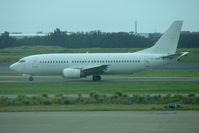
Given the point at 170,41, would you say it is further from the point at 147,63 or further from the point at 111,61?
the point at 111,61

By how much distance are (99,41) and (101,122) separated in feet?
236

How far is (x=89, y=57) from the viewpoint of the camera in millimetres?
37281

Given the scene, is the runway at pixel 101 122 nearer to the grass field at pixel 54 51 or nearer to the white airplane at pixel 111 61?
the white airplane at pixel 111 61

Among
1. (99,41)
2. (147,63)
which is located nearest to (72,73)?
(147,63)

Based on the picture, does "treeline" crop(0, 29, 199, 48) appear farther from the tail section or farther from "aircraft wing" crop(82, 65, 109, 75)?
"aircraft wing" crop(82, 65, 109, 75)

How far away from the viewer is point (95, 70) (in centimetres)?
3641

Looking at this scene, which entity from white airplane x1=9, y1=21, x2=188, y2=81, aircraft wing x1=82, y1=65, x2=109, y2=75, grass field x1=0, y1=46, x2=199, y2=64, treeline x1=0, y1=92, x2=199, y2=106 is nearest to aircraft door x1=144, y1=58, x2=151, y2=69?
white airplane x1=9, y1=21, x2=188, y2=81

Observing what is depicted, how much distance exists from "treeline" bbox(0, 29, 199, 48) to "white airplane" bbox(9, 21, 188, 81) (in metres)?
47.3

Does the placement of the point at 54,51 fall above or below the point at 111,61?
above

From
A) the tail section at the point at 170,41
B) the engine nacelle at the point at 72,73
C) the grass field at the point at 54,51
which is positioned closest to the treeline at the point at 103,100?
the engine nacelle at the point at 72,73

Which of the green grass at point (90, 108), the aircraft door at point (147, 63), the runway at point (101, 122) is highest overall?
the aircraft door at point (147, 63)

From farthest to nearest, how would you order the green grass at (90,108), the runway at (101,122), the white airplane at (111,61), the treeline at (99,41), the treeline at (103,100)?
the treeline at (99,41) → the white airplane at (111,61) → the treeline at (103,100) → the green grass at (90,108) → the runway at (101,122)

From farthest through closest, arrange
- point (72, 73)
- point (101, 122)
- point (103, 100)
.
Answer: point (72, 73) → point (103, 100) → point (101, 122)

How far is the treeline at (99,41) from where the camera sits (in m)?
86.2
